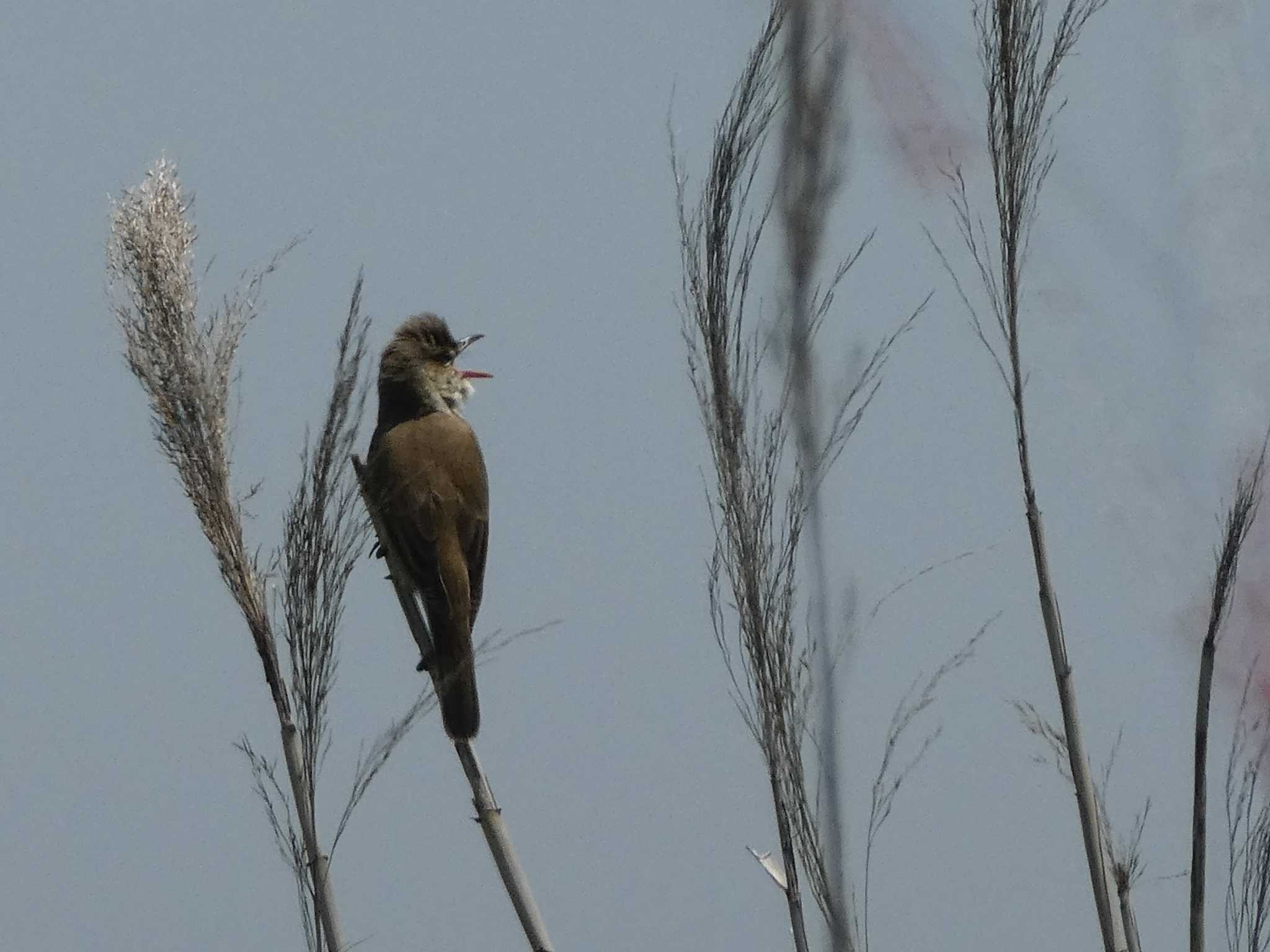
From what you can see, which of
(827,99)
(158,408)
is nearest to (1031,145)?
(827,99)

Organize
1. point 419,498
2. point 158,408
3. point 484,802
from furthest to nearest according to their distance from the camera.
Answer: point 419,498 → point 158,408 → point 484,802

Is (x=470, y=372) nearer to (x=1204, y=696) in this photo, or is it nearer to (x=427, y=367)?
(x=427, y=367)

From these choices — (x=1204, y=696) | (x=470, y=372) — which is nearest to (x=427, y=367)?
(x=470, y=372)

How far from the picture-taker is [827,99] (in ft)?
8.42

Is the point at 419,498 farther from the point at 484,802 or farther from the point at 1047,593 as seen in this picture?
the point at 1047,593

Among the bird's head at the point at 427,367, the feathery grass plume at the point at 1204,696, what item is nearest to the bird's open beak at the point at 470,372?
the bird's head at the point at 427,367

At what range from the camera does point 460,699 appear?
109 inches

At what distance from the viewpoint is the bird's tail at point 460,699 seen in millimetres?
2727

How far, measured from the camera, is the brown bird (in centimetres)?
296

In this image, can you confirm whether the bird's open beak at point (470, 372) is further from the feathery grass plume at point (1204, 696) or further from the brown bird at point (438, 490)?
the feathery grass plume at point (1204, 696)

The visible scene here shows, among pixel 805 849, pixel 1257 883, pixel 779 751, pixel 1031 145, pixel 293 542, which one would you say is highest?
pixel 1031 145

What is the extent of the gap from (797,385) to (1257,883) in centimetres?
120

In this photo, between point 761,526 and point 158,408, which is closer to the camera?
point 761,526

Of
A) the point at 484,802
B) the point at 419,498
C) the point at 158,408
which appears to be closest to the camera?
the point at 484,802
